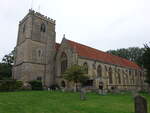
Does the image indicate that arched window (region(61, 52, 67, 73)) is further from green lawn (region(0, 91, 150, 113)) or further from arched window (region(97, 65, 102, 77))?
green lawn (region(0, 91, 150, 113))

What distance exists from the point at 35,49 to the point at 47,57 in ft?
11.8

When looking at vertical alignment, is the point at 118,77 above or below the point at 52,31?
below

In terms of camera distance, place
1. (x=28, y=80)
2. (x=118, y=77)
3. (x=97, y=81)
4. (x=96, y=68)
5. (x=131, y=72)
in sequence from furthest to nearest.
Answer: (x=131, y=72) → (x=118, y=77) → (x=96, y=68) → (x=97, y=81) → (x=28, y=80)

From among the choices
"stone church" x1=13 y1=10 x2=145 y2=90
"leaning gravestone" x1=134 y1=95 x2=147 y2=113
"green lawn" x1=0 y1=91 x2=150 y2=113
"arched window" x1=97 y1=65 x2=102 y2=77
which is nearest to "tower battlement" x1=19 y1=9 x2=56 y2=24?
"stone church" x1=13 y1=10 x2=145 y2=90

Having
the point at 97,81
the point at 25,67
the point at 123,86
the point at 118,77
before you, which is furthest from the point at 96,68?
the point at 25,67

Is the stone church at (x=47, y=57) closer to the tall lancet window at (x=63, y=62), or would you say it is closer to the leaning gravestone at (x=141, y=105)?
the tall lancet window at (x=63, y=62)

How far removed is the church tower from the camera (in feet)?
111

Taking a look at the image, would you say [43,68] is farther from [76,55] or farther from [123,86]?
[123,86]

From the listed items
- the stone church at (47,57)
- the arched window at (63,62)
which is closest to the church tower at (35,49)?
the stone church at (47,57)

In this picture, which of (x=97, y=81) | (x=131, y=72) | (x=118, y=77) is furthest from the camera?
(x=131, y=72)

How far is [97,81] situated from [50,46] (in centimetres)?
1389

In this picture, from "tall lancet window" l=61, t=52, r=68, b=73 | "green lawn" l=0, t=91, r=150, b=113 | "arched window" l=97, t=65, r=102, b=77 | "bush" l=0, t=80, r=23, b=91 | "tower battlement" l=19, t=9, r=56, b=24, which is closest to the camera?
"green lawn" l=0, t=91, r=150, b=113

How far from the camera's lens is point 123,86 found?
4569cm

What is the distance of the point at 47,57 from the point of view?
3734 centimetres
